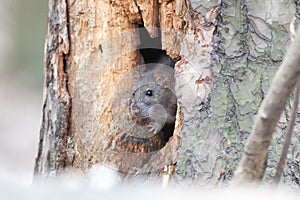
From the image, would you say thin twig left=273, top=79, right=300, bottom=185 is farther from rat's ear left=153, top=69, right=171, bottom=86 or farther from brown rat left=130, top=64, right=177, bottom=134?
rat's ear left=153, top=69, right=171, bottom=86

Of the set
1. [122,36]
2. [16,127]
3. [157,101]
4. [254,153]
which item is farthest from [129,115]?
[16,127]

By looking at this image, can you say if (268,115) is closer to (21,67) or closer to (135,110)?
(135,110)

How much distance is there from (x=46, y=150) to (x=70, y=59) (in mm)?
307

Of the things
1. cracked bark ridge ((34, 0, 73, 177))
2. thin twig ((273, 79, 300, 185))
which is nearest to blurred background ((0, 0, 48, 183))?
cracked bark ridge ((34, 0, 73, 177))

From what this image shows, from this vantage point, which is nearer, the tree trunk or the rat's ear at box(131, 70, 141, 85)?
the tree trunk

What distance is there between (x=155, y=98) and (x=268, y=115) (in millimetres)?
1213

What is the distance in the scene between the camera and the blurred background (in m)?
4.72

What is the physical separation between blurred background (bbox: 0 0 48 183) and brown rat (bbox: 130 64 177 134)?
2.75 meters

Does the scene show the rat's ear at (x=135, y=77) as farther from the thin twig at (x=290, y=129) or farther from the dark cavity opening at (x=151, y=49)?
the thin twig at (x=290, y=129)

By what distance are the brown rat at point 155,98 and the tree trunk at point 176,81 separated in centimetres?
3

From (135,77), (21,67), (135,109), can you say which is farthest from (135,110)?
(21,67)

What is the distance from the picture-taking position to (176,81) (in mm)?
1578

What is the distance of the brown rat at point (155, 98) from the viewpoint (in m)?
1.85

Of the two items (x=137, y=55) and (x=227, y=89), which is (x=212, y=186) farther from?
(x=137, y=55)
